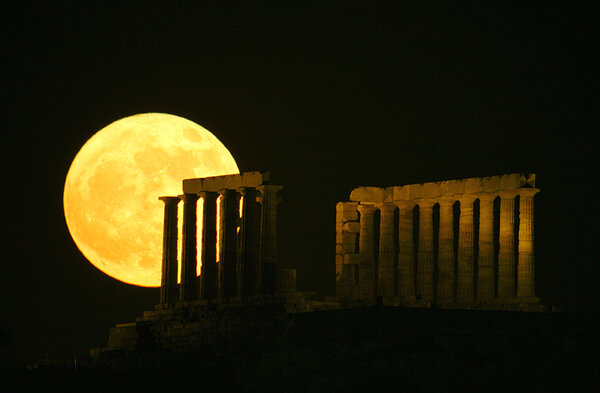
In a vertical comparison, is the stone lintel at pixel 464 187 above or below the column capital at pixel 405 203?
above

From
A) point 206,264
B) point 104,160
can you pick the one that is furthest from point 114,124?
point 206,264

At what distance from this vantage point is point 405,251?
104062 mm

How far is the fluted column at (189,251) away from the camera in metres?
103

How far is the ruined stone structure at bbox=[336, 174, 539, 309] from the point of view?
97938 millimetres

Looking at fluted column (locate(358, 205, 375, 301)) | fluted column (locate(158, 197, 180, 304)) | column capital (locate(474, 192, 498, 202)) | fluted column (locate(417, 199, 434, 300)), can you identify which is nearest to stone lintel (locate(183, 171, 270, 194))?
fluted column (locate(158, 197, 180, 304))

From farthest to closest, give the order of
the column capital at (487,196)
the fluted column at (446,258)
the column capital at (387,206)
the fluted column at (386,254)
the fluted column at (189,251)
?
the fluted column at (386,254), the column capital at (387,206), the fluted column at (189,251), the fluted column at (446,258), the column capital at (487,196)

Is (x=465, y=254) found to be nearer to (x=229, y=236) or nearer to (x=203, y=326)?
(x=229, y=236)

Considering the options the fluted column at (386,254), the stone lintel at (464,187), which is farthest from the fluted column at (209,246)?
the fluted column at (386,254)

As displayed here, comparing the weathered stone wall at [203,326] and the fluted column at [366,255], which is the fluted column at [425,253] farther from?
the weathered stone wall at [203,326]

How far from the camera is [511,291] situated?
98.8 metres

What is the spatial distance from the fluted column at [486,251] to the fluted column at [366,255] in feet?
23.3

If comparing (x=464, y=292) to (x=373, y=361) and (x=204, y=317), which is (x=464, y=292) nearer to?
(x=204, y=317)

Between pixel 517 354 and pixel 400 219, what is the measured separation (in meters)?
25.6

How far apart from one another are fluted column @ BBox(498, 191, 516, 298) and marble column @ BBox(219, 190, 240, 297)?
569 inches
